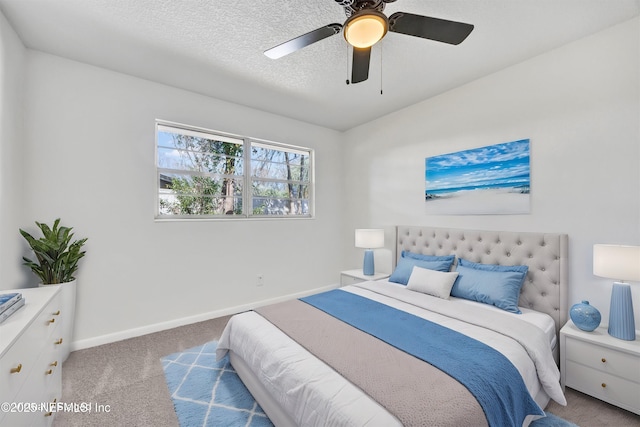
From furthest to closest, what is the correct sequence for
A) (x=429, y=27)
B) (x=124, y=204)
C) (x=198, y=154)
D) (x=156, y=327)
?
1. (x=198, y=154)
2. (x=156, y=327)
3. (x=124, y=204)
4. (x=429, y=27)

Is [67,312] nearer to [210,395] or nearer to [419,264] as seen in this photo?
[210,395]

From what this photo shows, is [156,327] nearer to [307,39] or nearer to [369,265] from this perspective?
[369,265]

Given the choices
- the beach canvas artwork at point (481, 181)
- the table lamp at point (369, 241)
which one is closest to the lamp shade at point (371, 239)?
A: the table lamp at point (369, 241)

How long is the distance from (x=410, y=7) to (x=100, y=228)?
327cm

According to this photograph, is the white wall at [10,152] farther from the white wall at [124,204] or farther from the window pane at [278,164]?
the window pane at [278,164]

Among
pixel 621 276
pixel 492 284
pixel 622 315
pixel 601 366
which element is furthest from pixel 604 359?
pixel 492 284

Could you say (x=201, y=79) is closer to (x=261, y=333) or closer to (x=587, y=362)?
(x=261, y=333)

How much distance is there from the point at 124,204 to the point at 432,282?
10.4 ft

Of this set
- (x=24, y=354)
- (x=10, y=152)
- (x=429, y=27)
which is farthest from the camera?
(x=10, y=152)

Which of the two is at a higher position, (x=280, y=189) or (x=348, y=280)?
(x=280, y=189)

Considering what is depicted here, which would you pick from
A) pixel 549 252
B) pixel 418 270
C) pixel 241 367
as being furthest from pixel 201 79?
pixel 549 252

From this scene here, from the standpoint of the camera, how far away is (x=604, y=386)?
1821mm

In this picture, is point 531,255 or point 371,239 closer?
point 531,255

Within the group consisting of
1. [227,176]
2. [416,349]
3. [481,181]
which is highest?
[227,176]
